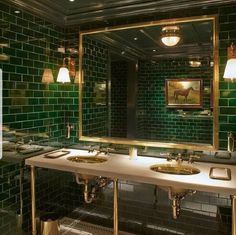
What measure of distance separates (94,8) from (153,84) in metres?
0.98

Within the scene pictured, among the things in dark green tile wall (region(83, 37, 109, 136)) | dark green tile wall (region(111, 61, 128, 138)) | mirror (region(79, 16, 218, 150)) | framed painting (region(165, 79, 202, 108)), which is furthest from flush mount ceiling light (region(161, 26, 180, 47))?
dark green tile wall (region(83, 37, 109, 136))

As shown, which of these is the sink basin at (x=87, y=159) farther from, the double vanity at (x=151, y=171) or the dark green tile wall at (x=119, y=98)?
the dark green tile wall at (x=119, y=98)

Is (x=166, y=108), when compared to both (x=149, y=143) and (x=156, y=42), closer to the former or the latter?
(x=149, y=143)

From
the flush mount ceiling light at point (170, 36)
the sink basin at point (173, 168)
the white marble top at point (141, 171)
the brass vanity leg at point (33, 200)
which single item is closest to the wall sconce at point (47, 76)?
the white marble top at point (141, 171)

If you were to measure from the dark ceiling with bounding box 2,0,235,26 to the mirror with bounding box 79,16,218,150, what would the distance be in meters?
0.12

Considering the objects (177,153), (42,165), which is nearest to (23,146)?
(42,165)

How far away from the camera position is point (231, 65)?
2.17 m

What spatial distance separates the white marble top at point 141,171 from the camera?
179cm

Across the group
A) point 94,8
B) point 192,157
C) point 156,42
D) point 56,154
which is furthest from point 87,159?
point 94,8

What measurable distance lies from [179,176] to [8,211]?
1522 millimetres

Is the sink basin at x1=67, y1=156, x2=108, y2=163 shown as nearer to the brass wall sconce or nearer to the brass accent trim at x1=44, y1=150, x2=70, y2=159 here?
the brass accent trim at x1=44, y1=150, x2=70, y2=159

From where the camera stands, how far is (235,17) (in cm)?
227

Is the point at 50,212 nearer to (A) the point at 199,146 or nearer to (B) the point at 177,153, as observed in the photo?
(B) the point at 177,153

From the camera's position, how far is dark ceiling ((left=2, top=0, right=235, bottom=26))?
2.40 meters
